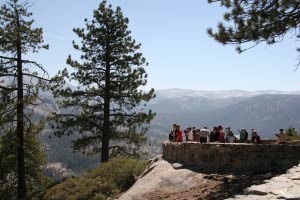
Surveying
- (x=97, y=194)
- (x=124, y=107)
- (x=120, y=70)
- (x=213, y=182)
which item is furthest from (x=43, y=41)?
(x=213, y=182)

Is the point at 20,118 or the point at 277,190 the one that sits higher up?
the point at 20,118

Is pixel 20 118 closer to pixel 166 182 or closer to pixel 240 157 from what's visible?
pixel 166 182

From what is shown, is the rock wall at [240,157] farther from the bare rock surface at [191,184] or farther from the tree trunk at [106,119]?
the tree trunk at [106,119]

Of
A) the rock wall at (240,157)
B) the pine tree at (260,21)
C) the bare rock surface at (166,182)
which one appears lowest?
the bare rock surface at (166,182)

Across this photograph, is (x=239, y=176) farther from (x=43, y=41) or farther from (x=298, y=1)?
(x=43, y=41)

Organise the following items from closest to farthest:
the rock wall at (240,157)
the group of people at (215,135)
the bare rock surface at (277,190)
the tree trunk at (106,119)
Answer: the bare rock surface at (277,190)
the rock wall at (240,157)
the group of people at (215,135)
the tree trunk at (106,119)

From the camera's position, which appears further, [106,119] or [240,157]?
[106,119]

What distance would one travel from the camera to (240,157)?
15383 mm

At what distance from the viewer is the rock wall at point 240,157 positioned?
14336mm

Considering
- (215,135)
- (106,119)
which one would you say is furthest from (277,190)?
(106,119)

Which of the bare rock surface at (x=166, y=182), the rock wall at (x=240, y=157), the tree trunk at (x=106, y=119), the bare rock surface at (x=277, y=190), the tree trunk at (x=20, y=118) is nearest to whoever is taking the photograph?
the bare rock surface at (x=277, y=190)

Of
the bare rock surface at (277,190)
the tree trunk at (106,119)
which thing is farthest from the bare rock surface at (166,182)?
the tree trunk at (106,119)

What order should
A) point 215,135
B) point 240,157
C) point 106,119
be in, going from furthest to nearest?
point 106,119, point 215,135, point 240,157

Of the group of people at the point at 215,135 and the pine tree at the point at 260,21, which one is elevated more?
the pine tree at the point at 260,21
